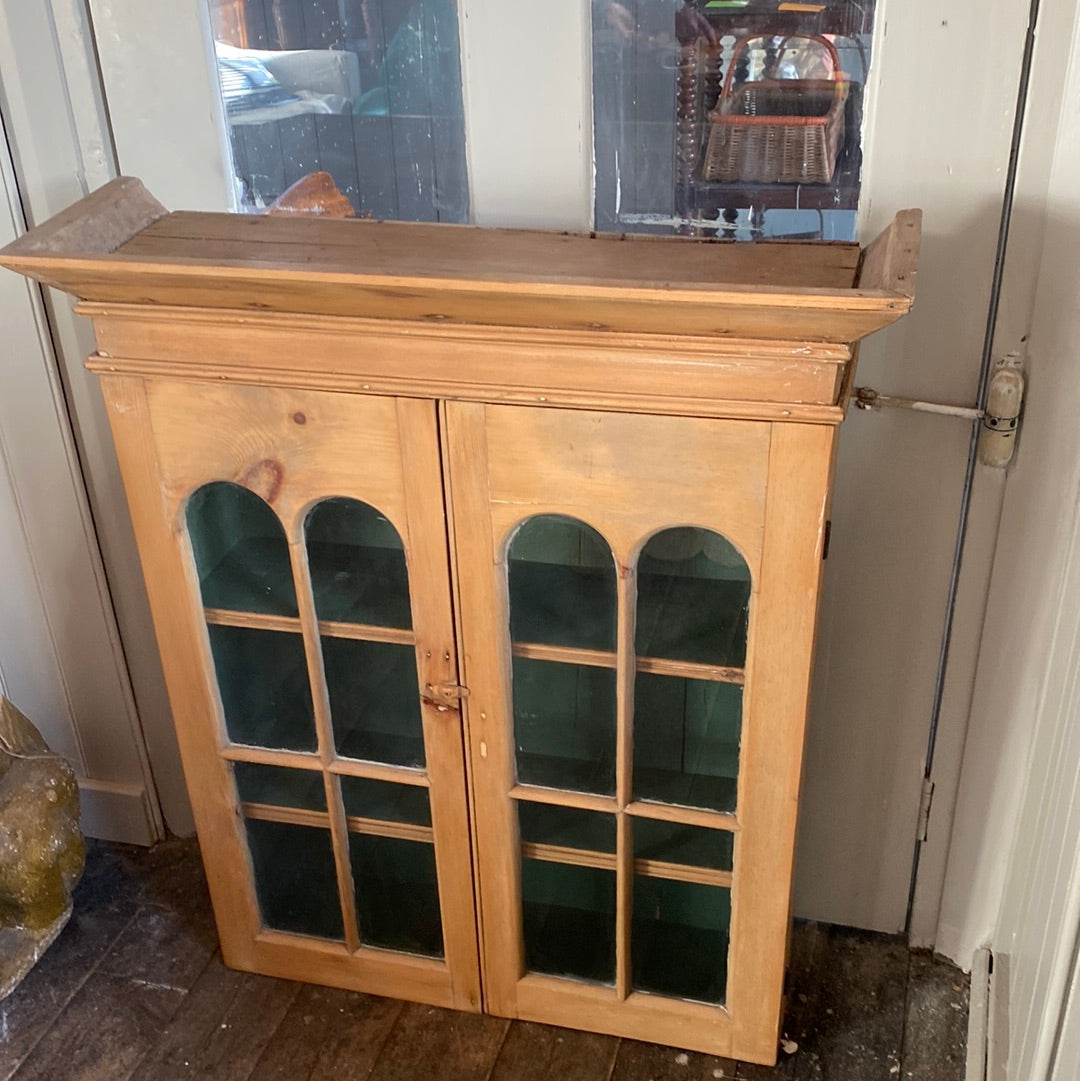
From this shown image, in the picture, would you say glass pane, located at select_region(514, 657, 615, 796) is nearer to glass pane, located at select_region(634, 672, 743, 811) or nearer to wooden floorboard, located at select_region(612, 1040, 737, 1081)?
glass pane, located at select_region(634, 672, 743, 811)

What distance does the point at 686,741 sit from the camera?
1.40 m

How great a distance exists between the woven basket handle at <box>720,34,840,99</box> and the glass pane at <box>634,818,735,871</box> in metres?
0.91

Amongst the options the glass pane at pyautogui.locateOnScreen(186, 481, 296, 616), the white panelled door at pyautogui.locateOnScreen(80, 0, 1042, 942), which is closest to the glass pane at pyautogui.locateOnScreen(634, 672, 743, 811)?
the white panelled door at pyautogui.locateOnScreen(80, 0, 1042, 942)

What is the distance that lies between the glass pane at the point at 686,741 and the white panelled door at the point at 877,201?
0.27 m

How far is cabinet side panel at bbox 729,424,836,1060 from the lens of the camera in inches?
45.9

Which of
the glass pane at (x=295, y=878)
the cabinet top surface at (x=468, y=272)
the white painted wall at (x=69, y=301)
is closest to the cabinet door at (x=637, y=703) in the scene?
the cabinet top surface at (x=468, y=272)

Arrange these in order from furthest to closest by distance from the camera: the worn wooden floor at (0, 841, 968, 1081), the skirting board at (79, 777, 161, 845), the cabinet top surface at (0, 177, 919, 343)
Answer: the skirting board at (79, 777, 161, 845) < the worn wooden floor at (0, 841, 968, 1081) < the cabinet top surface at (0, 177, 919, 343)

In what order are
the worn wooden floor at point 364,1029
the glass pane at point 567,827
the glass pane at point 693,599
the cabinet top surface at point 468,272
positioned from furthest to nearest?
the worn wooden floor at point 364,1029 → the glass pane at point 567,827 → the glass pane at point 693,599 → the cabinet top surface at point 468,272

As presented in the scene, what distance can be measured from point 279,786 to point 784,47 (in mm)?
1159

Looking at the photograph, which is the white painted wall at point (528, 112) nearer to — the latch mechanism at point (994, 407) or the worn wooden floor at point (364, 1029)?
the latch mechanism at point (994, 407)

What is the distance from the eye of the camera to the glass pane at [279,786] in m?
1.56

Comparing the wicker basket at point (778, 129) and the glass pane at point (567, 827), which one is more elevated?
the wicker basket at point (778, 129)

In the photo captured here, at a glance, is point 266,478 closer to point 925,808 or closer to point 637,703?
point 637,703

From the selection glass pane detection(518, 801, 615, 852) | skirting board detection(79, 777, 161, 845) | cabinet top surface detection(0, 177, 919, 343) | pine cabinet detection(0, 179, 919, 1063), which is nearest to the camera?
cabinet top surface detection(0, 177, 919, 343)
